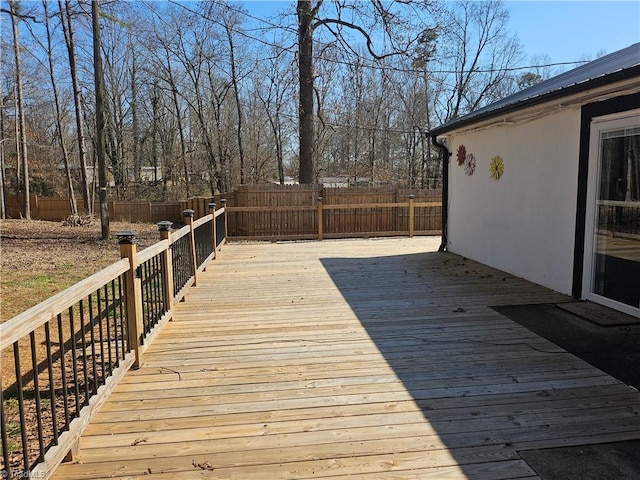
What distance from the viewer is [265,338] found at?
12.1 feet

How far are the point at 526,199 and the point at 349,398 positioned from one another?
418 centimetres

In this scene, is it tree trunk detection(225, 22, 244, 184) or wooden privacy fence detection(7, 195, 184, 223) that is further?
tree trunk detection(225, 22, 244, 184)

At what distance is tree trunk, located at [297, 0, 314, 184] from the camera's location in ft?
41.9

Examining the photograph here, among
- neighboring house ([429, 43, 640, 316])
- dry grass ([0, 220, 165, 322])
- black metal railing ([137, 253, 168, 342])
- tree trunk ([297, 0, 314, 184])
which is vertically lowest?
dry grass ([0, 220, 165, 322])

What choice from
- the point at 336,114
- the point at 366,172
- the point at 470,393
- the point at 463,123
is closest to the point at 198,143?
the point at 336,114

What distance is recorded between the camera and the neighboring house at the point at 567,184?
409 centimetres

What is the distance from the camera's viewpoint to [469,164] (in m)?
7.29

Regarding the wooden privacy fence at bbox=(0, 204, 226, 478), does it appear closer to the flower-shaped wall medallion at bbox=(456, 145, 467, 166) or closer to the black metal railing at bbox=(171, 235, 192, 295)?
the black metal railing at bbox=(171, 235, 192, 295)

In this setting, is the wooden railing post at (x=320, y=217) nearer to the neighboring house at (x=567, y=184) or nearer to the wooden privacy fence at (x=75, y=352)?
the neighboring house at (x=567, y=184)

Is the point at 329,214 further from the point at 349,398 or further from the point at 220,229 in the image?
the point at 349,398

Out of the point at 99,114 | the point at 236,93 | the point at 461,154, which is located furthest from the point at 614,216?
the point at 236,93

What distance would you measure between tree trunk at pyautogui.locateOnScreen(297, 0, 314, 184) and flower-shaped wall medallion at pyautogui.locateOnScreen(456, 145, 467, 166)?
625 cm

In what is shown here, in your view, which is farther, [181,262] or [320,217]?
[320,217]

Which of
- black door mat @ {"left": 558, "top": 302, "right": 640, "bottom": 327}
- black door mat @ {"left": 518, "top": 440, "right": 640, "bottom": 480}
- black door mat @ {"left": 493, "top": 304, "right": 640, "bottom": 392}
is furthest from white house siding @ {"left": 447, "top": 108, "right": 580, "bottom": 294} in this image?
black door mat @ {"left": 518, "top": 440, "right": 640, "bottom": 480}
